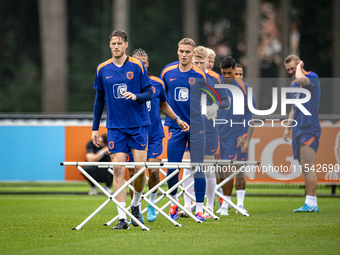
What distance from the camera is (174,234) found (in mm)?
5559

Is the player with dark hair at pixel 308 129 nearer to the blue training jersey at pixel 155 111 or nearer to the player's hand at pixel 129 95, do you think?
the blue training jersey at pixel 155 111

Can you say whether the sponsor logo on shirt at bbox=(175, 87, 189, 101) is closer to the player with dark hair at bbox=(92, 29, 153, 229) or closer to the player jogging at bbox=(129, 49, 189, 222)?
the player jogging at bbox=(129, 49, 189, 222)

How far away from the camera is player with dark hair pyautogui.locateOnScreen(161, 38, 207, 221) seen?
6875 millimetres

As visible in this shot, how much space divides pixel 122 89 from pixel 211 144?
188 centimetres

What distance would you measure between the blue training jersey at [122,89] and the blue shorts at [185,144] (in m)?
1.03

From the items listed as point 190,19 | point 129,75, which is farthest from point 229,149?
point 190,19

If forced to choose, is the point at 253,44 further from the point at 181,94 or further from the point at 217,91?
the point at 181,94

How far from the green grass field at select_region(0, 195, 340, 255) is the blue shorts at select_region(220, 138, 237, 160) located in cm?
94

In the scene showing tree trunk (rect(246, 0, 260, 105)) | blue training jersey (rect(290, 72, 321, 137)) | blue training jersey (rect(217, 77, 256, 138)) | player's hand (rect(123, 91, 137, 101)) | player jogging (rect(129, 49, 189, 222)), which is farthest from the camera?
tree trunk (rect(246, 0, 260, 105))

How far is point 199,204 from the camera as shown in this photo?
690 centimetres

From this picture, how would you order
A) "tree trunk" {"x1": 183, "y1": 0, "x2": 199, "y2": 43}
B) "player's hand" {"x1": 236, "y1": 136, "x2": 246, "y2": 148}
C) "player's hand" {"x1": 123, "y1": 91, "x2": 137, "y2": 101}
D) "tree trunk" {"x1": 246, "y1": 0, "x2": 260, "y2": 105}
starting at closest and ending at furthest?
"player's hand" {"x1": 123, "y1": 91, "x2": 137, "y2": 101}, "player's hand" {"x1": 236, "y1": 136, "x2": 246, "y2": 148}, "tree trunk" {"x1": 246, "y1": 0, "x2": 260, "y2": 105}, "tree trunk" {"x1": 183, "y1": 0, "x2": 199, "y2": 43}

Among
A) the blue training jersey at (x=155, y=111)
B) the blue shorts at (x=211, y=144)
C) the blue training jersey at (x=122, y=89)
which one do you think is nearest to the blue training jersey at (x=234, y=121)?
the blue shorts at (x=211, y=144)

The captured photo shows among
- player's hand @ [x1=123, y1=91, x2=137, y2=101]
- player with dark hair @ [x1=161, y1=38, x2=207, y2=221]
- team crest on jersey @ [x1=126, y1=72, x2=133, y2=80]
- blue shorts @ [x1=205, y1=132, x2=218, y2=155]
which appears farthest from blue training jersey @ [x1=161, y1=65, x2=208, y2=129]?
player's hand @ [x1=123, y1=91, x2=137, y2=101]

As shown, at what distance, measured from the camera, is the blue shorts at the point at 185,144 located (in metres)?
6.86
